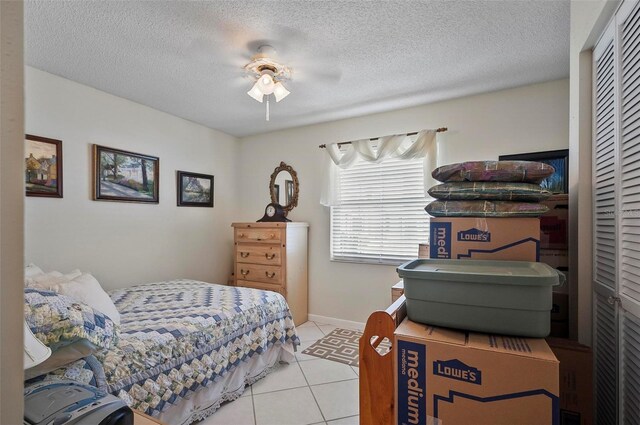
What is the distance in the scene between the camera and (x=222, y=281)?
162 inches

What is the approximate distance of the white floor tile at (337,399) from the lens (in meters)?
1.97

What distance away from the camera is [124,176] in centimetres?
296

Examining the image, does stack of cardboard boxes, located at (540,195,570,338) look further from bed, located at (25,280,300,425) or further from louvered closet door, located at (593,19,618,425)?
bed, located at (25,280,300,425)

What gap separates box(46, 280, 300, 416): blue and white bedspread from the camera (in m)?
1.46

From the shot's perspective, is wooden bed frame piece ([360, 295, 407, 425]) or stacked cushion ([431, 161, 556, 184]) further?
stacked cushion ([431, 161, 556, 184])

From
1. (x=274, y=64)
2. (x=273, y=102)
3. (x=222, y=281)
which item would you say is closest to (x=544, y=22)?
(x=274, y=64)

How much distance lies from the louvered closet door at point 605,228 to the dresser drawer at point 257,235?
8.78ft

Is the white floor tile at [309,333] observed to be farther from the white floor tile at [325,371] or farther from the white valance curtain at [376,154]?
the white valance curtain at [376,154]

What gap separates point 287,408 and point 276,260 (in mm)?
1618

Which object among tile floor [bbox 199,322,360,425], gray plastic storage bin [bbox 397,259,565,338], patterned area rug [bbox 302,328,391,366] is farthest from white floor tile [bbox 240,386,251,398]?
gray plastic storage bin [bbox 397,259,565,338]

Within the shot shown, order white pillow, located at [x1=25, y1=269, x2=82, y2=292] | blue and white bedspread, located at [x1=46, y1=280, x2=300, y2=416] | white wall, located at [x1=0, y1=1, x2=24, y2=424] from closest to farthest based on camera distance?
1. white wall, located at [x1=0, y1=1, x2=24, y2=424]
2. blue and white bedspread, located at [x1=46, y1=280, x2=300, y2=416]
3. white pillow, located at [x1=25, y1=269, x2=82, y2=292]

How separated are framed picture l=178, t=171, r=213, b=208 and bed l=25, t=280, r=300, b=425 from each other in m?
1.19

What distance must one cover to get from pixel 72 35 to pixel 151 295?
201 centimetres

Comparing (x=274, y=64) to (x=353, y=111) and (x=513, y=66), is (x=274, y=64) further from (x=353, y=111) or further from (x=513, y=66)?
(x=513, y=66)
